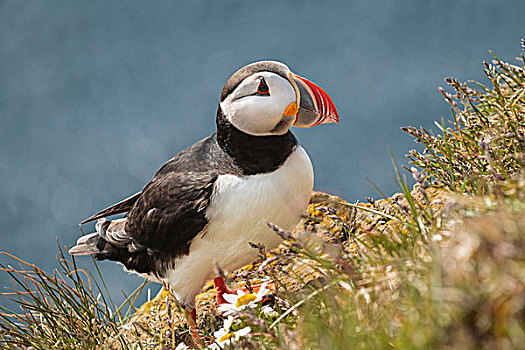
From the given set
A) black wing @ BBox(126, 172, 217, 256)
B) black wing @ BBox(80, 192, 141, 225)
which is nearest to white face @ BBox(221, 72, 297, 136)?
black wing @ BBox(126, 172, 217, 256)

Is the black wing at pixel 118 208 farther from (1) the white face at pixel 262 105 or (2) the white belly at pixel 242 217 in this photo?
(1) the white face at pixel 262 105

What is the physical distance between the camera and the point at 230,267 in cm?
400

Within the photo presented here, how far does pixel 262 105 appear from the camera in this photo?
360 cm

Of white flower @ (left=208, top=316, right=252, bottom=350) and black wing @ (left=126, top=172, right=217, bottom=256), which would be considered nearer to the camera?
white flower @ (left=208, top=316, right=252, bottom=350)

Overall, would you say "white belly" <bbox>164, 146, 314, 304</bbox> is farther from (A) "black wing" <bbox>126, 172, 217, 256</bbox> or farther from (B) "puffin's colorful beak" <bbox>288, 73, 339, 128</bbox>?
(B) "puffin's colorful beak" <bbox>288, 73, 339, 128</bbox>

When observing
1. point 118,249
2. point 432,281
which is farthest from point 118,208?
point 432,281

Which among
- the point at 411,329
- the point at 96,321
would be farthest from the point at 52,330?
the point at 411,329

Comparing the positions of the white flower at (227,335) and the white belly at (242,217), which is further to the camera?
the white belly at (242,217)

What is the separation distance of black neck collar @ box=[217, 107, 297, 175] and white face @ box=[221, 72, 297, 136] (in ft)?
0.17

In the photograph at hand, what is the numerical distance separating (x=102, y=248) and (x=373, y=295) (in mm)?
3264

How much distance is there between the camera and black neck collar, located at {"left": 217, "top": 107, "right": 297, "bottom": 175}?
3.72m

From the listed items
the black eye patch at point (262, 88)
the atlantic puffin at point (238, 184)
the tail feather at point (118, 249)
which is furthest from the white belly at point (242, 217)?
the black eye patch at point (262, 88)

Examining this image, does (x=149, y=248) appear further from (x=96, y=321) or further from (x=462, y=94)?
(x=462, y=94)

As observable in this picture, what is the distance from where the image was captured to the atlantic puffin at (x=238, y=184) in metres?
→ 3.65
